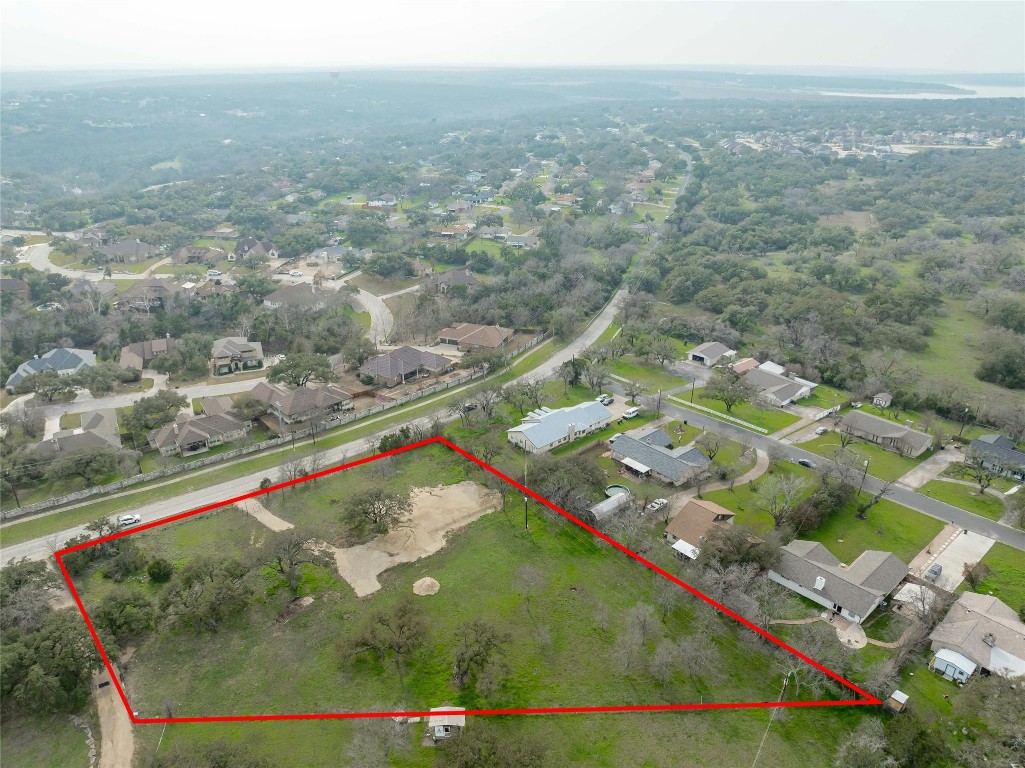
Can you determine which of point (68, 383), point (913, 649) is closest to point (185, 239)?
point (68, 383)

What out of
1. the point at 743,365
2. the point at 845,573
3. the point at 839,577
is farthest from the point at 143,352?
the point at 845,573

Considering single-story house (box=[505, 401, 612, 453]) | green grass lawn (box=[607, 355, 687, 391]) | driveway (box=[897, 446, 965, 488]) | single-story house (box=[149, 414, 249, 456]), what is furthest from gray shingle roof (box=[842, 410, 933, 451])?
single-story house (box=[149, 414, 249, 456])

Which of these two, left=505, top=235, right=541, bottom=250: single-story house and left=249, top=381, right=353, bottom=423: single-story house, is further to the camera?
left=505, top=235, right=541, bottom=250: single-story house

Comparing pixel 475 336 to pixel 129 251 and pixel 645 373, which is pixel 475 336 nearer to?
pixel 645 373

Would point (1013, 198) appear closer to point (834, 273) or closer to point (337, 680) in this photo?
point (834, 273)

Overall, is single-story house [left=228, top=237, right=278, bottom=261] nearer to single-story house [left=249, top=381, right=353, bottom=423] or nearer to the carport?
single-story house [left=249, top=381, right=353, bottom=423]

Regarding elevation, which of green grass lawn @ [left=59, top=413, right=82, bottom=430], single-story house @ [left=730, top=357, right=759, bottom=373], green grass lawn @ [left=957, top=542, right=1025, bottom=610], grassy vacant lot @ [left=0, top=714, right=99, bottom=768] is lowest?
green grass lawn @ [left=59, top=413, right=82, bottom=430]

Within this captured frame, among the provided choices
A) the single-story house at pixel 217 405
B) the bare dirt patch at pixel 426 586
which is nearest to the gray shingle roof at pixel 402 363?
the single-story house at pixel 217 405

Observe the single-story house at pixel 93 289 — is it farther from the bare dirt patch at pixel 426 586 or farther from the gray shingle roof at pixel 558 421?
the bare dirt patch at pixel 426 586
